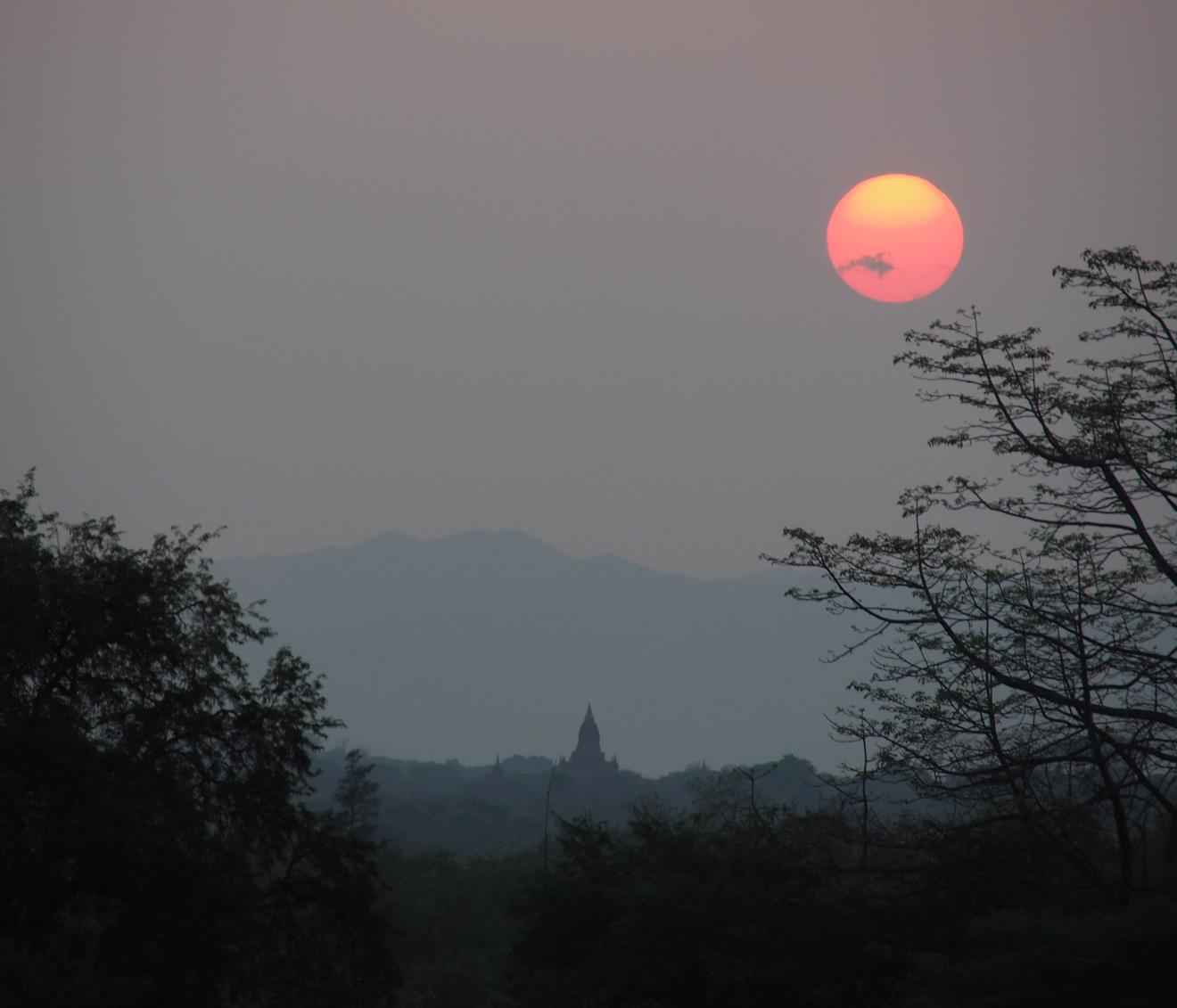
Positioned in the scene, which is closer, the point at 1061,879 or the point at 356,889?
the point at 1061,879

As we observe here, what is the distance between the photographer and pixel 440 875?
2744 inches

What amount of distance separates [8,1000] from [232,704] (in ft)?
26.8

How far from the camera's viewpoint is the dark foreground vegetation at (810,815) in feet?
55.5

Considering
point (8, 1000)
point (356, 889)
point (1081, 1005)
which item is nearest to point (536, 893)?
point (356, 889)

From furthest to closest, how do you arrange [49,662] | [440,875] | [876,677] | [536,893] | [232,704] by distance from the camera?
[440,875] < [536,893] < [232,704] < [49,662] < [876,677]

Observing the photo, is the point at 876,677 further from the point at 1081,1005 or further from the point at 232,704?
the point at 232,704

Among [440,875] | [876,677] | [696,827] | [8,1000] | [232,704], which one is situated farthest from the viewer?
[440,875]

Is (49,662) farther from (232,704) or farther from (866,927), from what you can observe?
(866,927)

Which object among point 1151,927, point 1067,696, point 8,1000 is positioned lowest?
point 8,1000

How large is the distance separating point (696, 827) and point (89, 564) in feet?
62.8

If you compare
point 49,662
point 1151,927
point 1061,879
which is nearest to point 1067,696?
point 1151,927

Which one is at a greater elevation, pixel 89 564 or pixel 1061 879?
pixel 89 564

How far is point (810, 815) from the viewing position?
23875mm

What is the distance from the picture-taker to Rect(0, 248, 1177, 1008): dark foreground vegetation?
16.9 m
